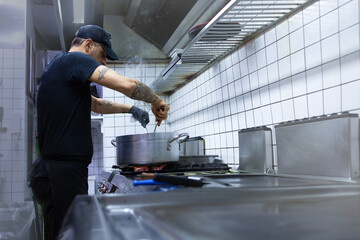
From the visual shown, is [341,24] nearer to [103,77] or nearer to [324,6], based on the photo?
[324,6]

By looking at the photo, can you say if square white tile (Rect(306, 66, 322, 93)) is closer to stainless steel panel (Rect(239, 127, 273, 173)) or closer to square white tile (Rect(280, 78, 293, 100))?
square white tile (Rect(280, 78, 293, 100))

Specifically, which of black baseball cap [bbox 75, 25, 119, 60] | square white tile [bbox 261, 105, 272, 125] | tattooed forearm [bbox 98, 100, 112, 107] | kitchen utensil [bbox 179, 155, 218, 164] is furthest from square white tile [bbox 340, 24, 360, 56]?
tattooed forearm [bbox 98, 100, 112, 107]

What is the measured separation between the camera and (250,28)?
1.64 meters

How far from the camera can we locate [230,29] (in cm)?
162

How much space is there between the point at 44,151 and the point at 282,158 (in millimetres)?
1044

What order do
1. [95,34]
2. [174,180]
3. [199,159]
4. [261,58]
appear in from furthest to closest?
[199,159], [261,58], [95,34], [174,180]

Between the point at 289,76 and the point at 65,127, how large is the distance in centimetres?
104

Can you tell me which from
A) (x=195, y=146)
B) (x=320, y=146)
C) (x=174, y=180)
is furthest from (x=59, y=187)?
(x=195, y=146)

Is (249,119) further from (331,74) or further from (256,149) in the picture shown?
(331,74)

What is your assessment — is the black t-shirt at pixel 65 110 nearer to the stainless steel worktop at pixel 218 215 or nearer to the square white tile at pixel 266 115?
the stainless steel worktop at pixel 218 215

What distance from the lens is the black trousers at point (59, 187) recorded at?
3.97 feet

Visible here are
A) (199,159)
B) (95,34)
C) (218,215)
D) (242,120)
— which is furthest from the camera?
(199,159)

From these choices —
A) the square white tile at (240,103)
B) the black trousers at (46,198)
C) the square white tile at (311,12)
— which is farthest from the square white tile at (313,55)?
the black trousers at (46,198)

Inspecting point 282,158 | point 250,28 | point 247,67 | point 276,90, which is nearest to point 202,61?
point 247,67
